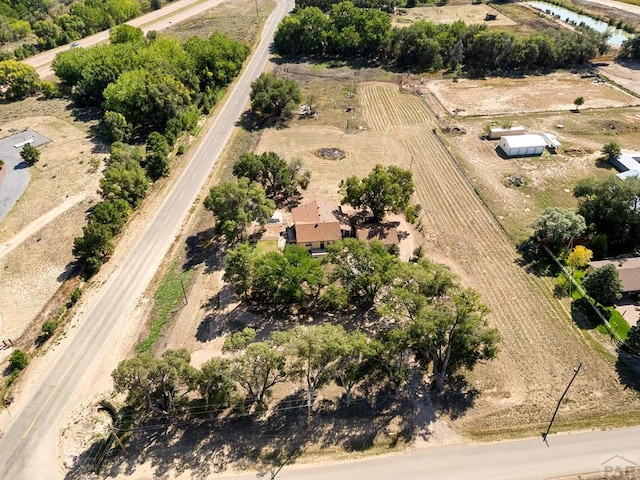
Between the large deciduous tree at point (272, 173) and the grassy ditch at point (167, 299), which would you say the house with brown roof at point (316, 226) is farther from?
the grassy ditch at point (167, 299)

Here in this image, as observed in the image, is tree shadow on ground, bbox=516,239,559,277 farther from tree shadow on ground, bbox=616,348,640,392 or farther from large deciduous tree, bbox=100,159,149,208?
large deciduous tree, bbox=100,159,149,208

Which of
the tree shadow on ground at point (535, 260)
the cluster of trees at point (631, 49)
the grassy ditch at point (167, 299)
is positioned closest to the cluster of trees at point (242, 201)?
the grassy ditch at point (167, 299)

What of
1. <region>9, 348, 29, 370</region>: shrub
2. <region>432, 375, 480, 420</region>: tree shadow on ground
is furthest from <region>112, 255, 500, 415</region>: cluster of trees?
<region>9, 348, 29, 370</region>: shrub

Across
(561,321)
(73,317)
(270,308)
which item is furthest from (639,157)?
(73,317)

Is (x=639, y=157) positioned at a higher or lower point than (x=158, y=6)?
lower

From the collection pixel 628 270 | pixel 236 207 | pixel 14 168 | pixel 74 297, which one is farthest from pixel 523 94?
pixel 14 168

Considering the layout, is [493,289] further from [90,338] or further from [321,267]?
[90,338]

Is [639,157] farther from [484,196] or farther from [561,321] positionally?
[561,321]
